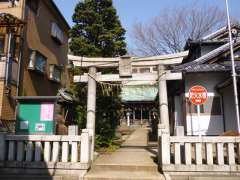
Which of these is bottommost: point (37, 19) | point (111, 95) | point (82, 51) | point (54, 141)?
point (54, 141)

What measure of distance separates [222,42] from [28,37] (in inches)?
527

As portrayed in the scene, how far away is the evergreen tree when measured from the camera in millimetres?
13417

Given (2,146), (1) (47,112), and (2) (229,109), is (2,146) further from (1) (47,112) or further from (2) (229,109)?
(2) (229,109)

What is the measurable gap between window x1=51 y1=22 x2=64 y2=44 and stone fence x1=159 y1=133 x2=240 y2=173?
53.7 ft

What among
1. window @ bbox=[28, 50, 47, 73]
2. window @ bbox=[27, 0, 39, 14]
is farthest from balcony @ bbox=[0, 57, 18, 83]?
window @ bbox=[27, 0, 39, 14]

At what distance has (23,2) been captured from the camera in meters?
16.3

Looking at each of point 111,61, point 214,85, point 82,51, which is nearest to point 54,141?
point 111,61

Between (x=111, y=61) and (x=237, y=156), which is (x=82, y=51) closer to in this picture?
(x=111, y=61)

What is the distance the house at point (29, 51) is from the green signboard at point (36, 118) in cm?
478

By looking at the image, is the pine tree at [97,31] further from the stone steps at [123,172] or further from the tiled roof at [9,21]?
the stone steps at [123,172]

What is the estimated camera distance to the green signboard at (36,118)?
9512 millimetres

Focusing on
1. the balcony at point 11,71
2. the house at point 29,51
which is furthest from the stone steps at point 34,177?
the balcony at point 11,71

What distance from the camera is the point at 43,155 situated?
27.2ft

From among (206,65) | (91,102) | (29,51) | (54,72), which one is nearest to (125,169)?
(91,102)
